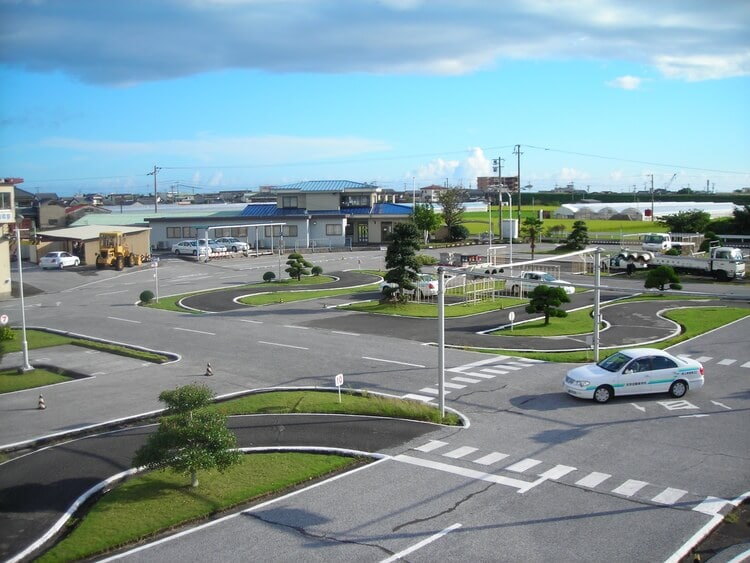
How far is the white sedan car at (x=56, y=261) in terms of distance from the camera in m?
66.1

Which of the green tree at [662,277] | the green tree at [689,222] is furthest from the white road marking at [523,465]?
the green tree at [689,222]

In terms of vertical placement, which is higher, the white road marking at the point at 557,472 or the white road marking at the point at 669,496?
the white road marking at the point at 557,472

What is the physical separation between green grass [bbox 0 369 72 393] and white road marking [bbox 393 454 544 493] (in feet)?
54.1

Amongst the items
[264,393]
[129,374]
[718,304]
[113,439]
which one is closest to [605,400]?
[264,393]

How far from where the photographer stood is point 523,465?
17.5m

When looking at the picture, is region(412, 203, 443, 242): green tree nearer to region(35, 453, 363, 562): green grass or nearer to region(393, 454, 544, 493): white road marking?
region(393, 454, 544, 493): white road marking

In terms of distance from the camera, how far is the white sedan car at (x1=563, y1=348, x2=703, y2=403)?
2255cm

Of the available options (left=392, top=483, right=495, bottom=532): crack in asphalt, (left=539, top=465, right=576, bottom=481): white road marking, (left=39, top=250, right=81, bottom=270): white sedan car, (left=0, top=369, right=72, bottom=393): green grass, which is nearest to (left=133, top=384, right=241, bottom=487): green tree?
(left=392, top=483, right=495, bottom=532): crack in asphalt

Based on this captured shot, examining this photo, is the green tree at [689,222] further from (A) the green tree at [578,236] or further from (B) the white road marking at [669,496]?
(B) the white road marking at [669,496]

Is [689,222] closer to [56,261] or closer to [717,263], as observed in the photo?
[717,263]

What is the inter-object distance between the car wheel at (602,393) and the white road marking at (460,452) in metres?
5.80

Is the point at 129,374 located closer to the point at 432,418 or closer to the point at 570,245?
the point at 432,418

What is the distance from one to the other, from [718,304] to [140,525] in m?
37.9

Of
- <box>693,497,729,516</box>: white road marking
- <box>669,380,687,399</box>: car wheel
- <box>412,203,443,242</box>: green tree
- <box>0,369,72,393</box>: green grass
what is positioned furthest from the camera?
<box>412,203,443,242</box>: green tree
